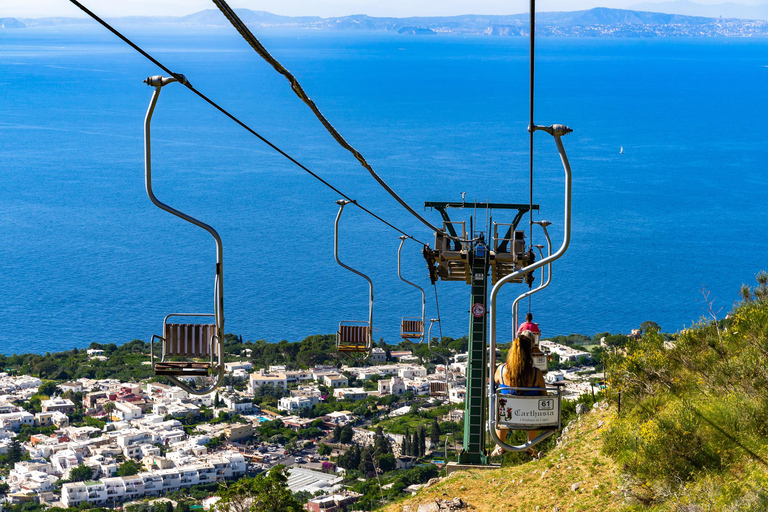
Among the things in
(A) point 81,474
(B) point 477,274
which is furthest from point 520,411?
(A) point 81,474

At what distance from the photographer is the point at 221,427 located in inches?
1688

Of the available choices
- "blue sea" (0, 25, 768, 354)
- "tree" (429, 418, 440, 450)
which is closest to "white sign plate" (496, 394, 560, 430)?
"tree" (429, 418, 440, 450)

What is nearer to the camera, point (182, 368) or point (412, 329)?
point (182, 368)

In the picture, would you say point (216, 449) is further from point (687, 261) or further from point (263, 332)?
point (687, 261)

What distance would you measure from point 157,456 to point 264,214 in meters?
41.6

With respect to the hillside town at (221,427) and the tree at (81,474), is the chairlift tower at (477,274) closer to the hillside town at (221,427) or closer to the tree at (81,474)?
the hillside town at (221,427)

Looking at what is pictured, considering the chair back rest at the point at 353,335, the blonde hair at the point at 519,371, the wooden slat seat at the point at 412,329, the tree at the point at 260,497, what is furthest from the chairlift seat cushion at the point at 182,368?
the wooden slat seat at the point at 412,329

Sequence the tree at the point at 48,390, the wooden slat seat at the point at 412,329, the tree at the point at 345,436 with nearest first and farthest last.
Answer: the wooden slat seat at the point at 412,329
the tree at the point at 345,436
the tree at the point at 48,390

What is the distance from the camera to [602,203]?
7525cm

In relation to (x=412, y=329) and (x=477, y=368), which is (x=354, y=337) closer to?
(x=477, y=368)

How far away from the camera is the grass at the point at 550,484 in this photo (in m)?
7.76

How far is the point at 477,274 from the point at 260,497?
4.09 meters

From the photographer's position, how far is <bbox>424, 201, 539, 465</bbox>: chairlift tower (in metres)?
10.6

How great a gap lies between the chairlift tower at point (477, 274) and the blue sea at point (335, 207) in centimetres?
4356
